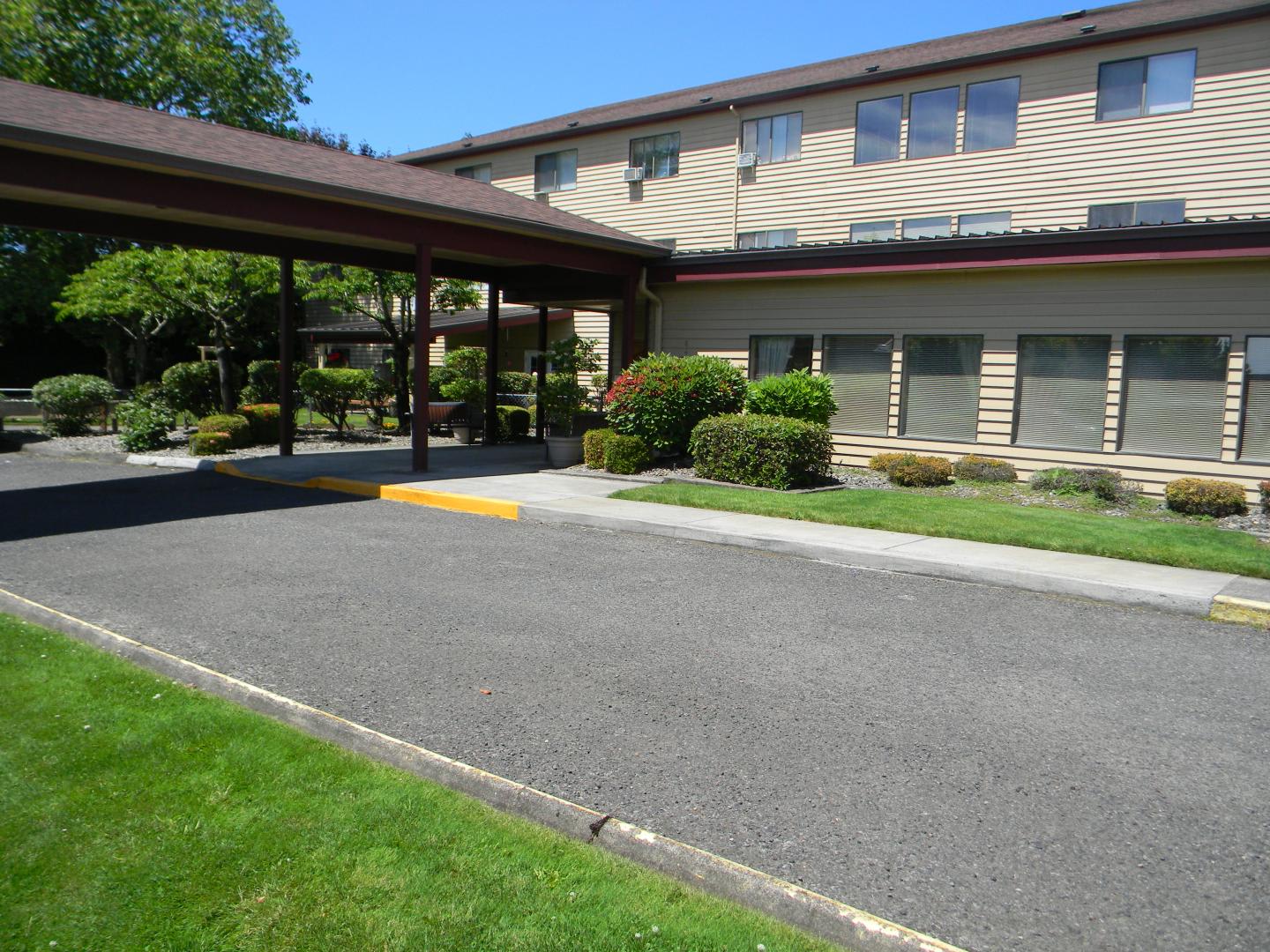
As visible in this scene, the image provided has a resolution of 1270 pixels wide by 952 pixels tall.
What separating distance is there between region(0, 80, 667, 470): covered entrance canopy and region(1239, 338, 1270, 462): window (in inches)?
386

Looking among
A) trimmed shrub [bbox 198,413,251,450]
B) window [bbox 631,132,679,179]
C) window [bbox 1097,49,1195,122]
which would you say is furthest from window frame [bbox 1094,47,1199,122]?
trimmed shrub [bbox 198,413,251,450]

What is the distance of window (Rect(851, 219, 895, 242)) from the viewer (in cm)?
2064

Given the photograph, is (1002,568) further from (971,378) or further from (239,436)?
(239,436)

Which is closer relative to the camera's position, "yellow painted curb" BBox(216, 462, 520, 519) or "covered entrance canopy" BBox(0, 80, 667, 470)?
"covered entrance canopy" BBox(0, 80, 667, 470)

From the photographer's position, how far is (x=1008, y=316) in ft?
48.0

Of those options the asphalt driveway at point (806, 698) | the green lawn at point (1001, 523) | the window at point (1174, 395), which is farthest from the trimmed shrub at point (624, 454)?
the window at point (1174, 395)

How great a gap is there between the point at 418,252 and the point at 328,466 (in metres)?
3.89

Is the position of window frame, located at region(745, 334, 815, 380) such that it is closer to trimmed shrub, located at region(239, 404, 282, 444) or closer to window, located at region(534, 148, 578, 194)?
trimmed shrub, located at region(239, 404, 282, 444)

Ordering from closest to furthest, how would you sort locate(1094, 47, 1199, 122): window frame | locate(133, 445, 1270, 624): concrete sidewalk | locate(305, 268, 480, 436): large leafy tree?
locate(133, 445, 1270, 624): concrete sidewalk < locate(1094, 47, 1199, 122): window frame < locate(305, 268, 480, 436): large leafy tree

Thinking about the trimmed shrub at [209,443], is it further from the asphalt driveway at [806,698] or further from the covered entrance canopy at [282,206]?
the asphalt driveway at [806,698]

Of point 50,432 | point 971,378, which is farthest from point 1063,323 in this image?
point 50,432

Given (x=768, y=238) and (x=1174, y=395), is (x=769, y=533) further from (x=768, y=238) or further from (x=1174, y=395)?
(x=768, y=238)

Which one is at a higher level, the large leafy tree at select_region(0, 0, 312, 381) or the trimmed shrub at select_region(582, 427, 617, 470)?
the large leafy tree at select_region(0, 0, 312, 381)

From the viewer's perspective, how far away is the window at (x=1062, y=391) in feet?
45.8
